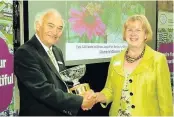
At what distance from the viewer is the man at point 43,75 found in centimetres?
222

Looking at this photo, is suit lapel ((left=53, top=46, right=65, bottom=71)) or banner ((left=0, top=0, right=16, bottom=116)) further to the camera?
suit lapel ((left=53, top=46, right=65, bottom=71))

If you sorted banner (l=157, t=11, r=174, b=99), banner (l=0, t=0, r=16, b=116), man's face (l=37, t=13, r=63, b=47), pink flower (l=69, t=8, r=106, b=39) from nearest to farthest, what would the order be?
banner (l=0, t=0, r=16, b=116)
man's face (l=37, t=13, r=63, b=47)
pink flower (l=69, t=8, r=106, b=39)
banner (l=157, t=11, r=174, b=99)

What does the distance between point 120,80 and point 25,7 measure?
1085 mm

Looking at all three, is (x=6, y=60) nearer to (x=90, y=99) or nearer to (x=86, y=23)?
(x=90, y=99)

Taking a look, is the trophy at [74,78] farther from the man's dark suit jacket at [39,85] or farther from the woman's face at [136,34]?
the woman's face at [136,34]

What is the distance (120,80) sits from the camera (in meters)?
2.69

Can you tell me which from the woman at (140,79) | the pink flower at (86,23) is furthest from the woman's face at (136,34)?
the pink flower at (86,23)

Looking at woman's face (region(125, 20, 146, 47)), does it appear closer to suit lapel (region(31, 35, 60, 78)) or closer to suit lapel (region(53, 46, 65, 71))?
suit lapel (region(53, 46, 65, 71))

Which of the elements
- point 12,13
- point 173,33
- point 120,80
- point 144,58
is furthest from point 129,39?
point 173,33

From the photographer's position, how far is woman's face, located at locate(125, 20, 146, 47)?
2.62m

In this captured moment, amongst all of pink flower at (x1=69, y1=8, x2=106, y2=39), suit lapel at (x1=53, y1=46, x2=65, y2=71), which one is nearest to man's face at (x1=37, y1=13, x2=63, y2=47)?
suit lapel at (x1=53, y1=46, x2=65, y2=71)

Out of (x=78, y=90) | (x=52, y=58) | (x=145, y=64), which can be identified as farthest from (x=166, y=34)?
(x=52, y=58)

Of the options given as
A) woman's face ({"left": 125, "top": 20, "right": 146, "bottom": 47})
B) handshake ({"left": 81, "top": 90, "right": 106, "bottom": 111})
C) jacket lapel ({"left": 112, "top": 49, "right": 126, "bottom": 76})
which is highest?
woman's face ({"left": 125, "top": 20, "right": 146, "bottom": 47})

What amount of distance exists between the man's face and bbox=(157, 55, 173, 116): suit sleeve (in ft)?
3.14
